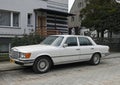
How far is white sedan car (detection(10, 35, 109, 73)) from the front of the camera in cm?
873

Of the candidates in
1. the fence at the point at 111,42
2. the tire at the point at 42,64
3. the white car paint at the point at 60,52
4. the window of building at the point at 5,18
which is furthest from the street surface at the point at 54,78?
the fence at the point at 111,42

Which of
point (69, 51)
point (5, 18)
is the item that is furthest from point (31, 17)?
point (69, 51)

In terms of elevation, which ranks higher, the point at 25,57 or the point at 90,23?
the point at 90,23

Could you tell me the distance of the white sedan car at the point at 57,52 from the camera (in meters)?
8.73

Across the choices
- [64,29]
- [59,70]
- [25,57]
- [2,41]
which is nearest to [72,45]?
[59,70]

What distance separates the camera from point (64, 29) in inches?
795

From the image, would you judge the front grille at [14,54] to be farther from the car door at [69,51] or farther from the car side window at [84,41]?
the car side window at [84,41]

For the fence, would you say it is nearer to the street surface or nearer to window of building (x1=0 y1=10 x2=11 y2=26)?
window of building (x1=0 y1=10 x2=11 y2=26)

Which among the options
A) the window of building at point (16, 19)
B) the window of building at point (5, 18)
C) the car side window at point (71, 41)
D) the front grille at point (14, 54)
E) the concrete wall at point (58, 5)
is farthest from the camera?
the concrete wall at point (58, 5)

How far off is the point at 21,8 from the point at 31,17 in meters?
1.31

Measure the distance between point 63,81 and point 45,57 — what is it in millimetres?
1902

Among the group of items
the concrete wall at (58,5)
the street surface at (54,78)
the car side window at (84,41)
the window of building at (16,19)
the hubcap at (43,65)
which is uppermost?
the concrete wall at (58,5)

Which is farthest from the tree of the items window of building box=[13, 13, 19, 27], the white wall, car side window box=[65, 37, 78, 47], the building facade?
car side window box=[65, 37, 78, 47]

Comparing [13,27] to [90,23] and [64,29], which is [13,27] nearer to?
[64,29]
